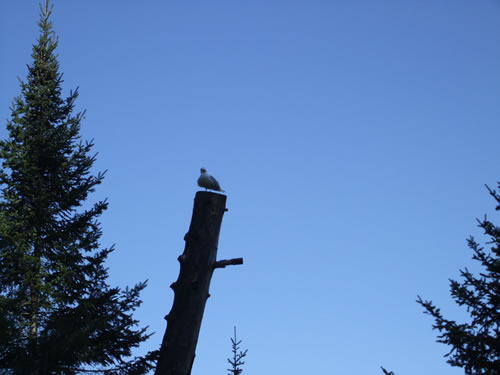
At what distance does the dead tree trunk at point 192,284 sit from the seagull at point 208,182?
1905mm

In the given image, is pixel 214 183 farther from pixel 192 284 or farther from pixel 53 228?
pixel 53 228

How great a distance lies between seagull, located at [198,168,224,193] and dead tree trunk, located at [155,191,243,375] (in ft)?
6.25

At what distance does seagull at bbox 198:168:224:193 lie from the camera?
29.4 feet

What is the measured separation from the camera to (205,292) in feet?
21.6

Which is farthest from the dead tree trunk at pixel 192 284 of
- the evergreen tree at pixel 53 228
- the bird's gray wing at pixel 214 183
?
the evergreen tree at pixel 53 228

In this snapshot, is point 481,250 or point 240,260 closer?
point 240,260

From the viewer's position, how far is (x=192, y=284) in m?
6.45

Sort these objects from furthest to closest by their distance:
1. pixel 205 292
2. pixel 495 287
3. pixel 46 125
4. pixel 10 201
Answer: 1. pixel 46 125
2. pixel 10 201
3. pixel 495 287
4. pixel 205 292

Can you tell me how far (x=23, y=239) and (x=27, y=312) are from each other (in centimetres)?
184

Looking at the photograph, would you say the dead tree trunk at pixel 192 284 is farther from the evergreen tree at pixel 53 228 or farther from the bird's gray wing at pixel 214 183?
the evergreen tree at pixel 53 228

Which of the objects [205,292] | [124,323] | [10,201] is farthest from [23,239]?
[205,292]

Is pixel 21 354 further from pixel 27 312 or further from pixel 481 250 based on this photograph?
pixel 27 312

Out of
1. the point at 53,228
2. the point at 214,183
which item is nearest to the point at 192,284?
Result: the point at 214,183

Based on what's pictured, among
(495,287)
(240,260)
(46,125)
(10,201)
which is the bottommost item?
(240,260)
